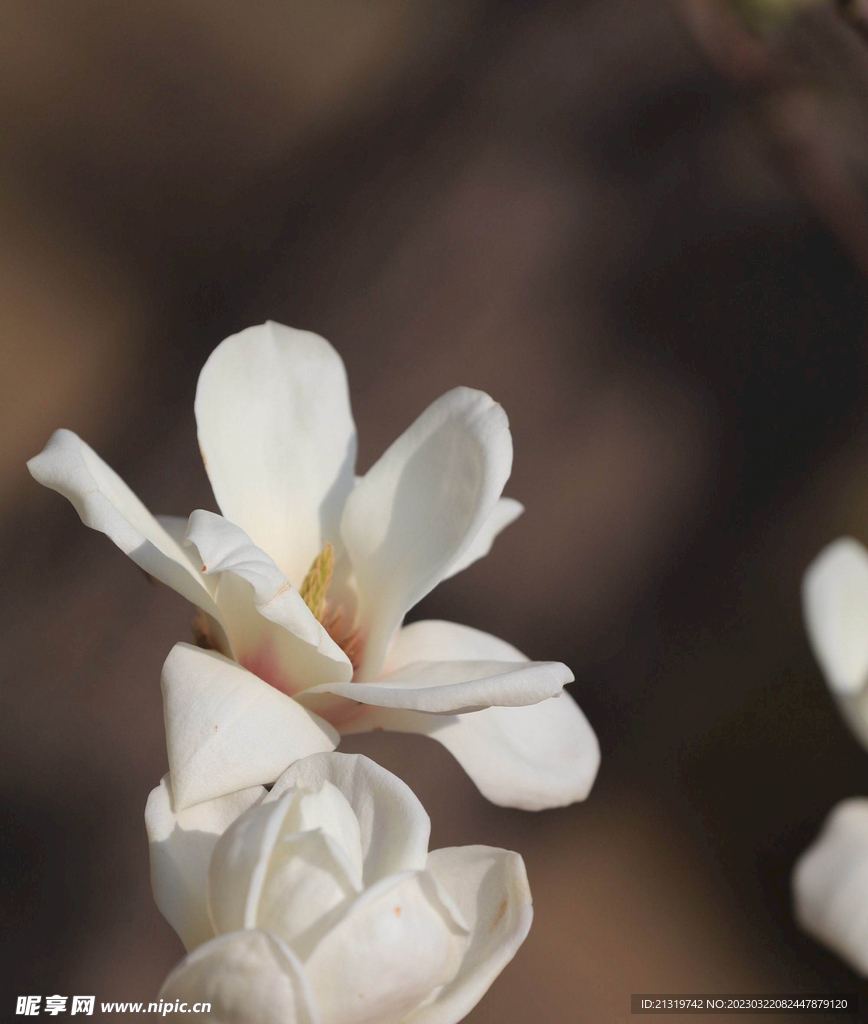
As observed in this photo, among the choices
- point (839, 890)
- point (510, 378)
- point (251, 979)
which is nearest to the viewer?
point (251, 979)

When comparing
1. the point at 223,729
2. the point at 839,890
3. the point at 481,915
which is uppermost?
the point at 223,729

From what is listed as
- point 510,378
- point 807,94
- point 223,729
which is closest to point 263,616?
point 223,729

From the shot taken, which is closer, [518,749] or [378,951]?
[378,951]

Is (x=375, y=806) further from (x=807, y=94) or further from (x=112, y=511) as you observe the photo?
(x=807, y=94)

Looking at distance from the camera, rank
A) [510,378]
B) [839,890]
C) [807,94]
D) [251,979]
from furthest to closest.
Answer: [510,378], [807,94], [839,890], [251,979]

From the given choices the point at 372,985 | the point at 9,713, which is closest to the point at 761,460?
the point at 9,713

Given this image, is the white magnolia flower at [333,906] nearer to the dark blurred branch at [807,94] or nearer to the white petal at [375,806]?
the white petal at [375,806]
